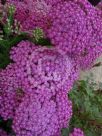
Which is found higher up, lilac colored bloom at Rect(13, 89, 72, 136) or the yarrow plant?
the yarrow plant

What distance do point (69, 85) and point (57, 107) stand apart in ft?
0.16

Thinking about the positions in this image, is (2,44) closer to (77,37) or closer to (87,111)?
(77,37)

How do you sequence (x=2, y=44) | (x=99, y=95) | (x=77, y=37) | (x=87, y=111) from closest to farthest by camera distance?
(x=77, y=37) < (x=2, y=44) < (x=87, y=111) < (x=99, y=95)

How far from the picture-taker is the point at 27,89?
90 cm

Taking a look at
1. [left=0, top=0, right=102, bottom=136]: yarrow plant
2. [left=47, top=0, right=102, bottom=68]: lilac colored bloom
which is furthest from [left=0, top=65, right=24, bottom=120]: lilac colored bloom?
[left=47, top=0, right=102, bottom=68]: lilac colored bloom

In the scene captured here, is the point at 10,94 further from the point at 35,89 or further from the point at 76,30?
the point at 76,30

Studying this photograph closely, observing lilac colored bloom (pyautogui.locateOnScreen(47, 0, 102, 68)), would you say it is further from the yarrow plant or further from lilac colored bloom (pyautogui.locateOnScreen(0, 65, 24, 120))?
lilac colored bloom (pyautogui.locateOnScreen(0, 65, 24, 120))

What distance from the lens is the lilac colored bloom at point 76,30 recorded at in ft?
2.87

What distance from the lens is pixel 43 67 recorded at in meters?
0.91

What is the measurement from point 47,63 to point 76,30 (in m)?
0.09

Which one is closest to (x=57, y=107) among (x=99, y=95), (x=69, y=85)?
(x=69, y=85)

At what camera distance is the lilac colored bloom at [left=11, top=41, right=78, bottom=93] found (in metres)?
0.91

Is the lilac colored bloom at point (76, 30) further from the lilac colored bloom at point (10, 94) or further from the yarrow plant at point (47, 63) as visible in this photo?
the lilac colored bloom at point (10, 94)

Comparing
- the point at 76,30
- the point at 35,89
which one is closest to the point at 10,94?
the point at 35,89
